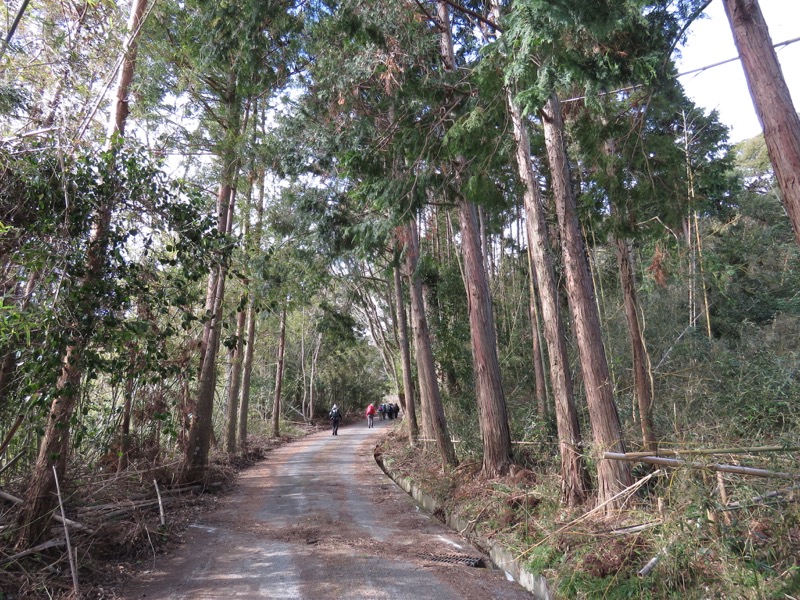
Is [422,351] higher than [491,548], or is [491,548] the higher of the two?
[422,351]

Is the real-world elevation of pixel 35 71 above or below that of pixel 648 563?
above

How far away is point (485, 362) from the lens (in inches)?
377

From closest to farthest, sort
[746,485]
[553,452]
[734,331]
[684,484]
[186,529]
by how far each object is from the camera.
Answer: [746,485], [684,484], [186,529], [553,452], [734,331]

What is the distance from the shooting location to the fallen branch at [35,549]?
4750mm

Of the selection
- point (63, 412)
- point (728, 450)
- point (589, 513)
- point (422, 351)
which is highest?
point (422, 351)

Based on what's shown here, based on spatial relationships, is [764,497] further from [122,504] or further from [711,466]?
[122,504]

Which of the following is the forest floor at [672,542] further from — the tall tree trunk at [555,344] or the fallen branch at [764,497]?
the tall tree trunk at [555,344]

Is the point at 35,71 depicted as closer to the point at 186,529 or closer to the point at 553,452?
the point at 186,529

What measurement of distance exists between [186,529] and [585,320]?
635 cm

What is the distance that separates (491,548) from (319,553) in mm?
2256

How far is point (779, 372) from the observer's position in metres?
8.02

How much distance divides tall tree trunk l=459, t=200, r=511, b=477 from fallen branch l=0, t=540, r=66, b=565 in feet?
20.6

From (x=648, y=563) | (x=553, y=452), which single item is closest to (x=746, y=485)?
(x=648, y=563)

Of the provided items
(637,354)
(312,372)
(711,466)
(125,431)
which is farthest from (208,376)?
(312,372)
